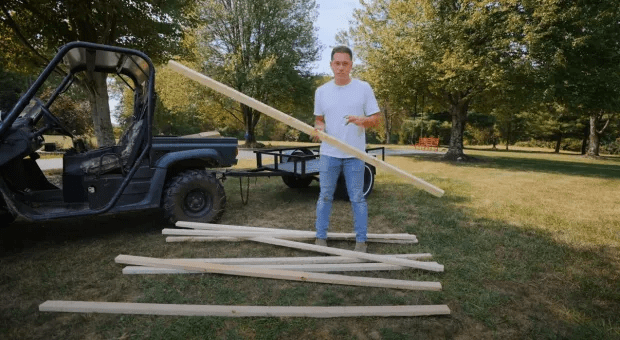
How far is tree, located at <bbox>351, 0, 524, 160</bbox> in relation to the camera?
41.4ft

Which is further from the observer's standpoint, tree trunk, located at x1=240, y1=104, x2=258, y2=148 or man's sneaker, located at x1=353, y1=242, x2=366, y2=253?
tree trunk, located at x1=240, y1=104, x2=258, y2=148

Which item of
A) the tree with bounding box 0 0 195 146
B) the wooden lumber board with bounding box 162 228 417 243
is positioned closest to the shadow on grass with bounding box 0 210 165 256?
the wooden lumber board with bounding box 162 228 417 243

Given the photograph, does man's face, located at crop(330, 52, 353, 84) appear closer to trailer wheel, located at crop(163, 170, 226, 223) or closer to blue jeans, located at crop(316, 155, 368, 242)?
blue jeans, located at crop(316, 155, 368, 242)

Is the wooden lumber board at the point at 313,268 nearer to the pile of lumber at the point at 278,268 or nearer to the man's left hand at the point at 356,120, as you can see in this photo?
the pile of lumber at the point at 278,268

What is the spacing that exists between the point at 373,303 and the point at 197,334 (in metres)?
1.39

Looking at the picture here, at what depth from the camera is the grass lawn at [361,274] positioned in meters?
2.35

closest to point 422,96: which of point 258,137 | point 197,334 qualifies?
point 197,334

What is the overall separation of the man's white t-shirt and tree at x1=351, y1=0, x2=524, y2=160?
10.9 meters

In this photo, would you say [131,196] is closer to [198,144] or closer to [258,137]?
[198,144]

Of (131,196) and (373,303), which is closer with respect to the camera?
(373,303)

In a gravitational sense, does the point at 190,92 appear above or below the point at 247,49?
below

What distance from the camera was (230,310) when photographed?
2.46 meters

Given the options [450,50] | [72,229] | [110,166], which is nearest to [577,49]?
[450,50]

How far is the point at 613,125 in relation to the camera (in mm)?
26797
